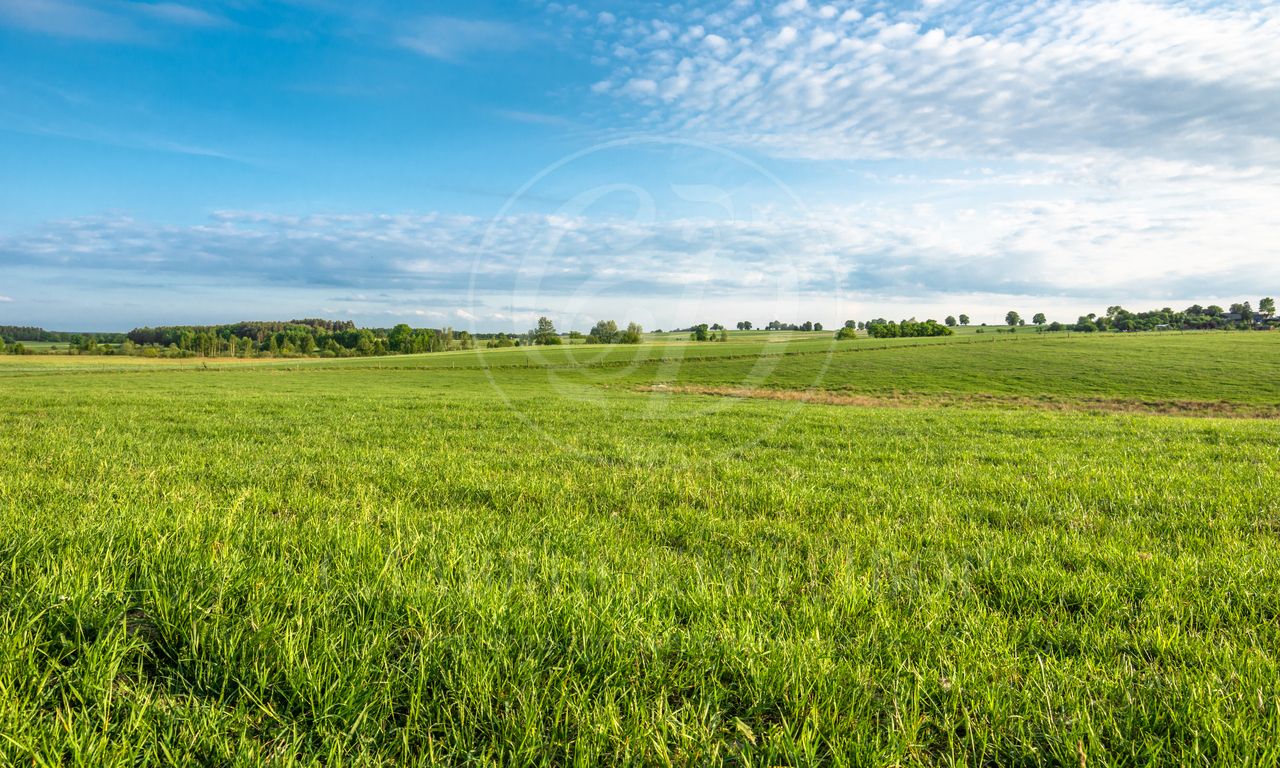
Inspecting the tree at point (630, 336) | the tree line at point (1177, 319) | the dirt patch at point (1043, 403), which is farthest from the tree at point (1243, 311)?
the tree at point (630, 336)

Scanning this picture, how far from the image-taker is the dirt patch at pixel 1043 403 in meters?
39.1

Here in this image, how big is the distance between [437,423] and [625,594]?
39.7 ft

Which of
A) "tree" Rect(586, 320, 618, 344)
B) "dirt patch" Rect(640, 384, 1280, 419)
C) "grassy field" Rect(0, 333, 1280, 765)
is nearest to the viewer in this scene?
"grassy field" Rect(0, 333, 1280, 765)

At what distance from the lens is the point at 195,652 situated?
8.54ft

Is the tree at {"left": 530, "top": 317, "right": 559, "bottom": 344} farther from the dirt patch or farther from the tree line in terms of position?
the tree line

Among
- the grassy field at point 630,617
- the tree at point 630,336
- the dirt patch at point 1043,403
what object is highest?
the tree at point 630,336

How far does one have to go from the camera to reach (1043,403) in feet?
144

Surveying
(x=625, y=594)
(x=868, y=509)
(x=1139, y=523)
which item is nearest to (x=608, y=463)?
(x=868, y=509)

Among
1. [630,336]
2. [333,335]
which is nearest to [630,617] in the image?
[630,336]

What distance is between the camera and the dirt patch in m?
39.1

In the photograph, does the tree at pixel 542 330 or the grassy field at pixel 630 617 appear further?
the tree at pixel 542 330

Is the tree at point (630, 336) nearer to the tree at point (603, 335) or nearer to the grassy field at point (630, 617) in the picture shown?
the tree at point (603, 335)

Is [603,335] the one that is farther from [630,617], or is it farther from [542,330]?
[630,617]

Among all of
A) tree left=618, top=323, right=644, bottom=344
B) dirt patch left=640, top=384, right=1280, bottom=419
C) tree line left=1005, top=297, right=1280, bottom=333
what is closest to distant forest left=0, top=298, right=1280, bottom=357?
tree line left=1005, top=297, right=1280, bottom=333
